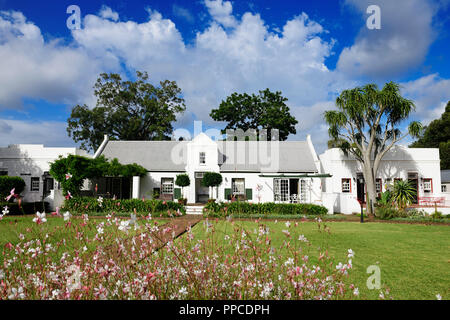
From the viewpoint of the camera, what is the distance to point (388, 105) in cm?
1853

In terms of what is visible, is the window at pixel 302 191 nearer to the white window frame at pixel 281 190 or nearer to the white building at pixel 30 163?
the white window frame at pixel 281 190

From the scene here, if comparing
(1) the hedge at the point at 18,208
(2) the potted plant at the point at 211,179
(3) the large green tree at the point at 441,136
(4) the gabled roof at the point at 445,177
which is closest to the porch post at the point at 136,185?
(2) the potted plant at the point at 211,179

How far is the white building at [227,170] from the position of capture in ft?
72.3

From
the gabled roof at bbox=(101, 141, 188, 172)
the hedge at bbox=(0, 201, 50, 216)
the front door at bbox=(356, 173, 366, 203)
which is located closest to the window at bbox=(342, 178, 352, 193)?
the front door at bbox=(356, 173, 366, 203)

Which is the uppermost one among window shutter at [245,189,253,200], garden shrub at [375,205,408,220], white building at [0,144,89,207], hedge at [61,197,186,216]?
white building at [0,144,89,207]

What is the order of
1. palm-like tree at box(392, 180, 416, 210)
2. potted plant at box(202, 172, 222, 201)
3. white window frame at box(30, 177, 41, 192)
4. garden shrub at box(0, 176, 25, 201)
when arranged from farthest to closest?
white window frame at box(30, 177, 41, 192) → potted plant at box(202, 172, 222, 201) → garden shrub at box(0, 176, 25, 201) → palm-like tree at box(392, 180, 416, 210)

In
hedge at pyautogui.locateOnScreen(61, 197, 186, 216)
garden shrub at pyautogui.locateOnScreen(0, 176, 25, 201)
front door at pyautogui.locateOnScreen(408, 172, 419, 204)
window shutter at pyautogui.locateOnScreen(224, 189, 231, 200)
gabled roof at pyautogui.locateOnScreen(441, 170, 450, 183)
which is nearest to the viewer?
hedge at pyautogui.locateOnScreen(61, 197, 186, 216)

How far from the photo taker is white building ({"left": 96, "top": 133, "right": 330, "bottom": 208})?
22.0 metres

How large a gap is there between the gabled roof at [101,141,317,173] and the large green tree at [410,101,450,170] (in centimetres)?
2426

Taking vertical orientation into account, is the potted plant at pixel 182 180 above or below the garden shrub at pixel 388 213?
above

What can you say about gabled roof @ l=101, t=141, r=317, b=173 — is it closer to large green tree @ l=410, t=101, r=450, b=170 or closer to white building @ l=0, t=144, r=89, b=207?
white building @ l=0, t=144, r=89, b=207

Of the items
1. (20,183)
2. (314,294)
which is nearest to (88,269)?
(314,294)
